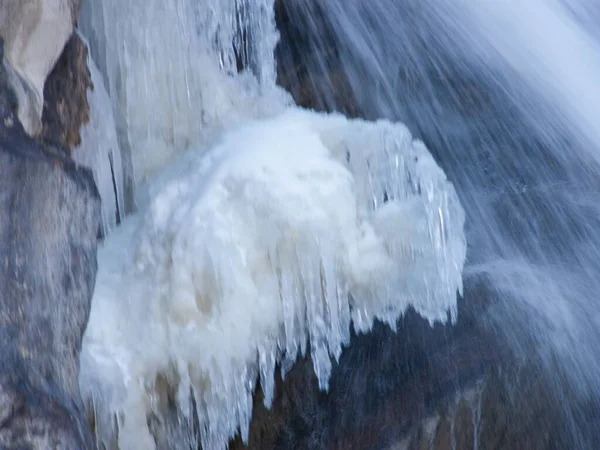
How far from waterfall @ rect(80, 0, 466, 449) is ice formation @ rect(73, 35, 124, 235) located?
0.28ft

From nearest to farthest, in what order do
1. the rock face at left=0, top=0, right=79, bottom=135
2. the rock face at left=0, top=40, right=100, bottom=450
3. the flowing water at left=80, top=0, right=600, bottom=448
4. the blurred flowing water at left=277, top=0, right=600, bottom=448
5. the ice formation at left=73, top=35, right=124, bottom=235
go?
the rock face at left=0, top=40, right=100, bottom=450
the rock face at left=0, top=0, right=79, bottom=135
the flowing water at left=80, top=0, right=600, bottom=448
the ice formation at left=73, top=35, right=124, bottom=235
the blurred flowing water at left=277, top=0, right=600, bottom=448

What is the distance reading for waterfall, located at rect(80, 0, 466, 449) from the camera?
2145 mm

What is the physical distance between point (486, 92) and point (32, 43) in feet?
6.71

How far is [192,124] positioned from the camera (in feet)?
9.43

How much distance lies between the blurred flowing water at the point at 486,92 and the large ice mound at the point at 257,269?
620 mm

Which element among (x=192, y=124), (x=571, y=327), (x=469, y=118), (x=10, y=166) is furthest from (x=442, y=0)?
(x=10, y=166)

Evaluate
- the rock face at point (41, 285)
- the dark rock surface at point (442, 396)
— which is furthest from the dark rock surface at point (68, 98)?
the dark rock surface at point (442, 396)

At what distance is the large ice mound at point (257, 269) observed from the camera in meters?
2.14

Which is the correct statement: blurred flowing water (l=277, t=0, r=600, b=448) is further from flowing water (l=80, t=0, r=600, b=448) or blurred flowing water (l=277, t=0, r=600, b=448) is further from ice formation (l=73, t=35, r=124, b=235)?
ice formation (l=73, t=35, r=124, b=235)

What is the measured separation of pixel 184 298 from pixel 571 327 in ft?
4.43

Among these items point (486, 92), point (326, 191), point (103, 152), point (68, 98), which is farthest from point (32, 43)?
point (486, 92)

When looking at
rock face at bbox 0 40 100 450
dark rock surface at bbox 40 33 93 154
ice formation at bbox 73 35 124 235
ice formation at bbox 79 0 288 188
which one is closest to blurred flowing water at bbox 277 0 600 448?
ice formation at bbox 79 0 288 188

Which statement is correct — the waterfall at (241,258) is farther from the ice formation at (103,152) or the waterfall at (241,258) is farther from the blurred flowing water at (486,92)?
the blurred flowing water at (486,92)

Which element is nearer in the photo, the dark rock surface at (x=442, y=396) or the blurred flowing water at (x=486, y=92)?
the dark rock surface at (x=442, y=396)
